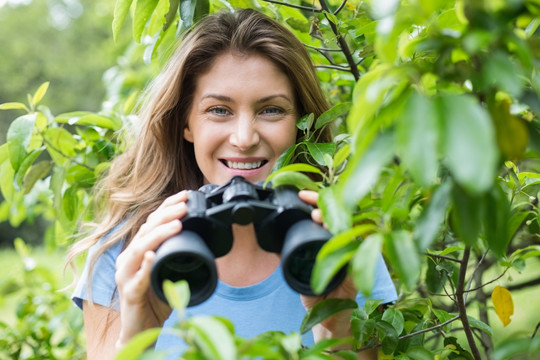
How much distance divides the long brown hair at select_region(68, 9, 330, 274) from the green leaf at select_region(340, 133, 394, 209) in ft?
3.45

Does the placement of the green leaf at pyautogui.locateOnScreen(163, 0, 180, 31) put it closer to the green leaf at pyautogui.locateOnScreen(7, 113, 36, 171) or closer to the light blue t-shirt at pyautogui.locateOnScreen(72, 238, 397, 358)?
the green leaf at pyautogui.locateOnScreen(7, 113, 36, 171)

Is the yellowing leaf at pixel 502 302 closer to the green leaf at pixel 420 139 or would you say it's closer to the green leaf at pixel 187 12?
the green leaf at pixel 420 139

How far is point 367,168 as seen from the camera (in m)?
0.79

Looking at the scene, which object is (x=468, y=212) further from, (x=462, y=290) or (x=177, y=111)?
(x=177, y=111)

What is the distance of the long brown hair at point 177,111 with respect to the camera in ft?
6.08

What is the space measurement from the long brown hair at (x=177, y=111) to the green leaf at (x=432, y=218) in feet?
3.37

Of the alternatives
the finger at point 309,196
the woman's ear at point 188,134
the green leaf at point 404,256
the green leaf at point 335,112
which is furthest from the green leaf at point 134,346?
the woman's ear at point 188,134

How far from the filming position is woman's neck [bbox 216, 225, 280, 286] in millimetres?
1922

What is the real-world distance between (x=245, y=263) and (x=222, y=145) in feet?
1.22

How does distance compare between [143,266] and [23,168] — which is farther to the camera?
[23,168]

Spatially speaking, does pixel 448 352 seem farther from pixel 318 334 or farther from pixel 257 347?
pixel 257 347

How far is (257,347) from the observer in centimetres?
88

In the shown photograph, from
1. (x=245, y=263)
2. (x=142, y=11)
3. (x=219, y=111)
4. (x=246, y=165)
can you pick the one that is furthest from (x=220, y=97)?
(x=245, y=263)

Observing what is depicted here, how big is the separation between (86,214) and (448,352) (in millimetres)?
1370
